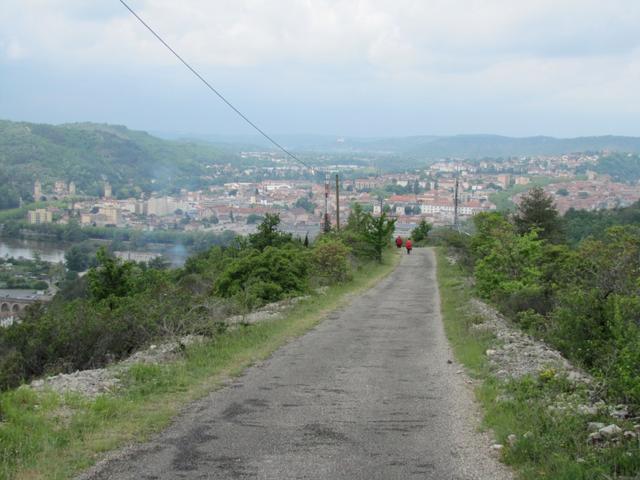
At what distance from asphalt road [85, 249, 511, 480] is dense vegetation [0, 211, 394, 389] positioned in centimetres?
264

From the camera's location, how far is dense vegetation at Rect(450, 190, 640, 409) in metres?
7.34

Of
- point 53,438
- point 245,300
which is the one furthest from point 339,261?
→ point 53,438

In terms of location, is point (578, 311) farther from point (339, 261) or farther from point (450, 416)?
point (339, 261)

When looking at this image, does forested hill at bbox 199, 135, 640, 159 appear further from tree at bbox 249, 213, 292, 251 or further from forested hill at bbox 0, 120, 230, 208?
tree at bbox 249, 213, 292, 251

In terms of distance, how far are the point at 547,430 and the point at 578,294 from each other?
4.94 metres

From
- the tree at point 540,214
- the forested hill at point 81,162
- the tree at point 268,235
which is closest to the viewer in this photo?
the tree at point 268,235

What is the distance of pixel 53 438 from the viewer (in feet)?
19.6

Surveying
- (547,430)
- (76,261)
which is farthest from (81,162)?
(547,430)

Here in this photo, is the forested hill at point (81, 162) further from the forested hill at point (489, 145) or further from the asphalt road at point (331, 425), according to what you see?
the forested hill at point (489, 145)

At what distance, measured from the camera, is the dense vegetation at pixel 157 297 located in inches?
463

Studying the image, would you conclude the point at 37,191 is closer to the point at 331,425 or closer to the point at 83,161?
the point at 83,161

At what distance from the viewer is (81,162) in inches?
2596

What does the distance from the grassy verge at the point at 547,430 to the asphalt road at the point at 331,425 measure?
23cm

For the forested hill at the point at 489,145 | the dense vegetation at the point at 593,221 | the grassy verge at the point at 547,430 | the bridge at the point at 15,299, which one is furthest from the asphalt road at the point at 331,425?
the forested hill at the point at 489,145
